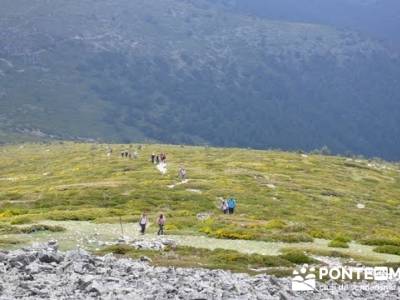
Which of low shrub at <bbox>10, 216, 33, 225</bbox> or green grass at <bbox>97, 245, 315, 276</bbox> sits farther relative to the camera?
low shrub at <bbox>10, 216, 33, 225</bbox>

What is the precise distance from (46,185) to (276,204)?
3914 centimetres

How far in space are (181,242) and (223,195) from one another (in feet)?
122

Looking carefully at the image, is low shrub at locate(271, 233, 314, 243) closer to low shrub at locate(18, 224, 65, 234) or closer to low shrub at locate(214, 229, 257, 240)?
low shrub at locate(214, 229, 257, 240)

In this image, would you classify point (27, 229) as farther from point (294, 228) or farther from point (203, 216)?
point (294, 228)

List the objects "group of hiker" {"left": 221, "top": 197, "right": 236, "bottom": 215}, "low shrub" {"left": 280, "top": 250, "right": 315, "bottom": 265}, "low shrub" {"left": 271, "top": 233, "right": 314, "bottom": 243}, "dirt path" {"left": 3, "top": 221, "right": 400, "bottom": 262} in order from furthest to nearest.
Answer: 1. "group of hiker" {"left": 221, "top": 197, "right": 236, "bottom": 215}
2. "low shrub" {"left": 271, "top": 233, "right": 314, "bottom": 243}
3. "dirt path" {"left": 3, "top": 221, "right": 400, "bottom": 262}
4. "low shrub" {"left": 280, "top": 250, "right": 315, "bottom": 265}

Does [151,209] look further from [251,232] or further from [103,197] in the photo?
[251,232]

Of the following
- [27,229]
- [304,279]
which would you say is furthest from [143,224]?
[304,279]

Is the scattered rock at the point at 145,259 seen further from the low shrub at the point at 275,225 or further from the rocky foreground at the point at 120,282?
the low shrub at the point at 275,225

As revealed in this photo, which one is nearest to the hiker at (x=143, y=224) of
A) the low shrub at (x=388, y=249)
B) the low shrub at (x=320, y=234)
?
the low shrub at (x=320, y=234)

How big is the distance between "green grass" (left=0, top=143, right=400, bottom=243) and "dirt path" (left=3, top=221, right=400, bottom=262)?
8.50 ft

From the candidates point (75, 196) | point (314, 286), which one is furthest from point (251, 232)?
point (75, 196)

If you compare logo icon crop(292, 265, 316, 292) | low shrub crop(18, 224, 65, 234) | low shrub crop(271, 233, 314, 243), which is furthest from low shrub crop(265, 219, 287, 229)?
logo icon crop(292, 265, 316, 292)

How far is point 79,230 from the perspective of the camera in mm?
54250

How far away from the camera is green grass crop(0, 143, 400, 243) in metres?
63.5
